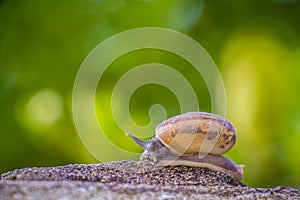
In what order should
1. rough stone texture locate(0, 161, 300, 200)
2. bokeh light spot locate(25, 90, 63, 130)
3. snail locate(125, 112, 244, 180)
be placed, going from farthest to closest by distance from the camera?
bokeh light spot locate(25, 90, 63, 130)
snail locate(125, 112, 244, 180)
rough stone texture locate(0, 161, 300, 200)

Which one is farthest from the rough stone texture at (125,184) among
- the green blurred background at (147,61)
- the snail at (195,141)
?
the green blurred background at (147,61)

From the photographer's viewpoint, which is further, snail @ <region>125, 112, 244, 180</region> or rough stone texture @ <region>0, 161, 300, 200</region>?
snail @ <region>125, 112, 244, 180</region>

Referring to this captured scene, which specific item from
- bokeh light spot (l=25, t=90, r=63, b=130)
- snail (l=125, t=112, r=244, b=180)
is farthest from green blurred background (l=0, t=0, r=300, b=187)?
snail (l=125, t=112, r=244, b=180)

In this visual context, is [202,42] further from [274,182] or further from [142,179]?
[142,179]

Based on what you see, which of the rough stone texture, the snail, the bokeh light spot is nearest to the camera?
the rough stone texture

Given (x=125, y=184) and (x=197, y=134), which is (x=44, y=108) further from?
(x=125, y=184)

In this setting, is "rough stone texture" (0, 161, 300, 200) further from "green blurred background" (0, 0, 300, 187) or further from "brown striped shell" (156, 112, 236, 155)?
"green blurred background" (0, 0, 300, 187)

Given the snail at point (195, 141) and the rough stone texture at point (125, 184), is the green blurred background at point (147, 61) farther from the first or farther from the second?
the rough stone texture at point (125, 184)
